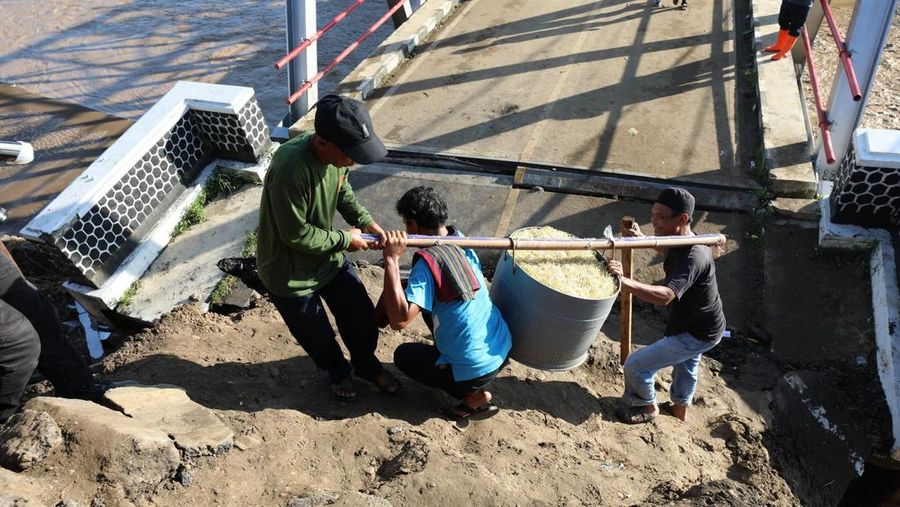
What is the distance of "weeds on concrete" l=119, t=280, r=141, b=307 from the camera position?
18.7 feet

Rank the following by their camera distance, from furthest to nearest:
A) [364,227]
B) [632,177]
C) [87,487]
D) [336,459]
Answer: [632,177] < [364,227] < [336,459] < [87,487]

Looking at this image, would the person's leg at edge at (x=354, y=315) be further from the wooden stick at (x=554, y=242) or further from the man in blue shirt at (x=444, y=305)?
the wooden stick at (x=554, y=242)

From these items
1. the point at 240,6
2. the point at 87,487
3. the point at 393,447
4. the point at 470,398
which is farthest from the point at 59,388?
the point at 240,6

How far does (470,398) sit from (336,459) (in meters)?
0.86

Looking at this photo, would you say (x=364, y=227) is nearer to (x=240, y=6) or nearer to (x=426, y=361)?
(x=426, y=361)

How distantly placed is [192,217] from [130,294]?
3.05 feet

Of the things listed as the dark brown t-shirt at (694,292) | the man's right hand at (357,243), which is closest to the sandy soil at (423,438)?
the dark brown t-shirt at (694,292)

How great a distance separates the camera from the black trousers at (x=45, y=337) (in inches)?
154

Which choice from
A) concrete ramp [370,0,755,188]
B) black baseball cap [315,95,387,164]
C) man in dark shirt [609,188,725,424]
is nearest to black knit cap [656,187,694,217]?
man in dark shirt [609,188,725,424]

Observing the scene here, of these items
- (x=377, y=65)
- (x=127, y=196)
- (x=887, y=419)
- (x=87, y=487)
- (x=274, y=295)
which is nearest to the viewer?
(x=87, y=487)

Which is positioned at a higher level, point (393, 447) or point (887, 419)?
point (393, 447)

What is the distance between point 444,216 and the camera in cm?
376

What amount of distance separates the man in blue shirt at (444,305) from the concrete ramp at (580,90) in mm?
3235

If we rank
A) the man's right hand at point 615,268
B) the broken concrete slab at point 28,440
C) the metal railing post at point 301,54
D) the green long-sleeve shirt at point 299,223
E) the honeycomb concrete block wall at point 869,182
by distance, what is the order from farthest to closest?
the metal railing post at point 301,54
the honeycomb concrete block wall at point 869,182
the man's right hand at point 615,268
the green long-sleeve shirt at point 299,223
the broken concrete slab at point 28,440
